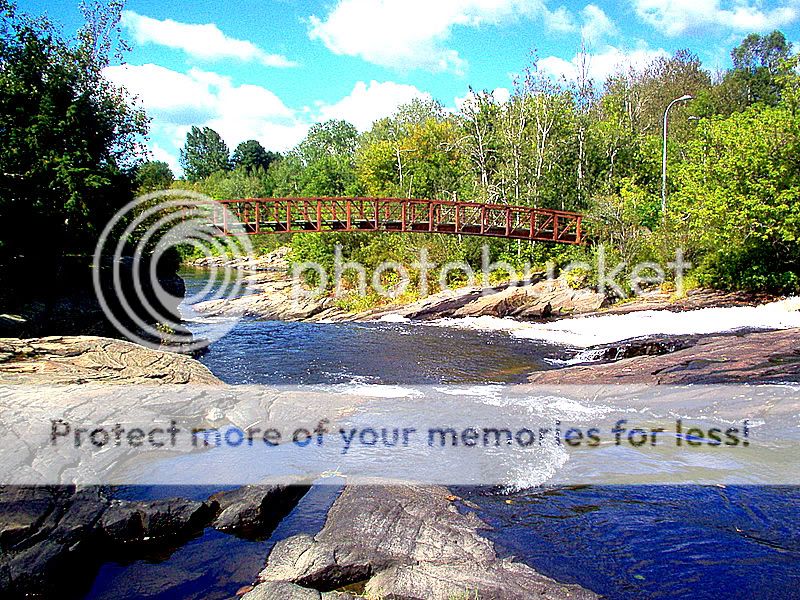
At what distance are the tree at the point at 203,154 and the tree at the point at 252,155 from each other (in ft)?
35.5

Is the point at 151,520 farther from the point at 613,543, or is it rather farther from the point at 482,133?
the point at 482,133

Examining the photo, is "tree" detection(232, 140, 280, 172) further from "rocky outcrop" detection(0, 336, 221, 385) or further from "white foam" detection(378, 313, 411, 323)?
"rocky outcrop" detection(0, 336, 221, 385)

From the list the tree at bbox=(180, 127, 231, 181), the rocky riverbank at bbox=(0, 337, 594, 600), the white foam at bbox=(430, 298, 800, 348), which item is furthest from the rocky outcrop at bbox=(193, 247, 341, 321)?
the tree at bbox=(180, 127, 231, 181)

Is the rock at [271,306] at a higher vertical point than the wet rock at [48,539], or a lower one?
higher

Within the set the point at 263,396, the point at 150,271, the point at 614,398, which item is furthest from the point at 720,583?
the point at 150,271

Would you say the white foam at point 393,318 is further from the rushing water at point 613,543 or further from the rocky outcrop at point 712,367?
the rushing water at point 613,543

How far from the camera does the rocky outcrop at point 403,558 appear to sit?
6.39 meters

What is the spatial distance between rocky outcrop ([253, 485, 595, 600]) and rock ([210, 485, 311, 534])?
31.4 inches

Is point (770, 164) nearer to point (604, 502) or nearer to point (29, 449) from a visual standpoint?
point (604, 502)

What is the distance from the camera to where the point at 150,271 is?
25984 mm

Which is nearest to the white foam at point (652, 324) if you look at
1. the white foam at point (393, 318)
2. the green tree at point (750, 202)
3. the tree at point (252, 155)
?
the green tree at point (750, 202)

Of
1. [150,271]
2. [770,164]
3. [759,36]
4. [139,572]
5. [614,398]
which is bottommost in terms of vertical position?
[139,572]

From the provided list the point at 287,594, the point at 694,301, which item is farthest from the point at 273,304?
the point at 287,594

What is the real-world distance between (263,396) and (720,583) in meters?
8.81
